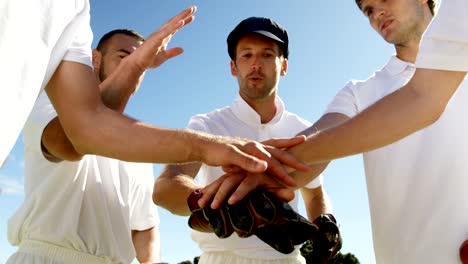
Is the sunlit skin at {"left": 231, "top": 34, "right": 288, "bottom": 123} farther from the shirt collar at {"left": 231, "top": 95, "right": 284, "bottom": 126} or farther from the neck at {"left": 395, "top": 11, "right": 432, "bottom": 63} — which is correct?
the neck at {"left": 395, "top": 11, "right": 432, "bottom": 63}

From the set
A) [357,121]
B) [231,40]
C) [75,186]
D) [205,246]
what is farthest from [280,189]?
[231,40]

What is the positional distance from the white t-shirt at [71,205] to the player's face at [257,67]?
157cm

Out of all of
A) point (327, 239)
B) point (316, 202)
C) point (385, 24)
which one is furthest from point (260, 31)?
point (327, 239)

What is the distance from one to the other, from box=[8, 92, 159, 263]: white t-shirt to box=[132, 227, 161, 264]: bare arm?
650 millimetres

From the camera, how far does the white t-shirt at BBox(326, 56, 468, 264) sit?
329 cm

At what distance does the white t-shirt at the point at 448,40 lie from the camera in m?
2.52

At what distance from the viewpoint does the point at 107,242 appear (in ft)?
12.9

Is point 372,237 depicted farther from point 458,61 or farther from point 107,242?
point 107,242

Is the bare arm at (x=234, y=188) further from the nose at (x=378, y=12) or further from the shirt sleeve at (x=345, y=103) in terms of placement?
the nose at (x=378, y=12)

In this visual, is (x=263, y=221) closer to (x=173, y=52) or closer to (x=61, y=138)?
(x=61, y=138)

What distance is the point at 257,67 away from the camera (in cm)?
504

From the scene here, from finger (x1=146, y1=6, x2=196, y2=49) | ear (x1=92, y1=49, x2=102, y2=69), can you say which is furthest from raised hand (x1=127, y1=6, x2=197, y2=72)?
ear (x1=92, y1=49, x2=102, y2=69)

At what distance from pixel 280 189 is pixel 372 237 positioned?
32.1 inches

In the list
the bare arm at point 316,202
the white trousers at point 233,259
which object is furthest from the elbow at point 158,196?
the bare arm at point 316,202
